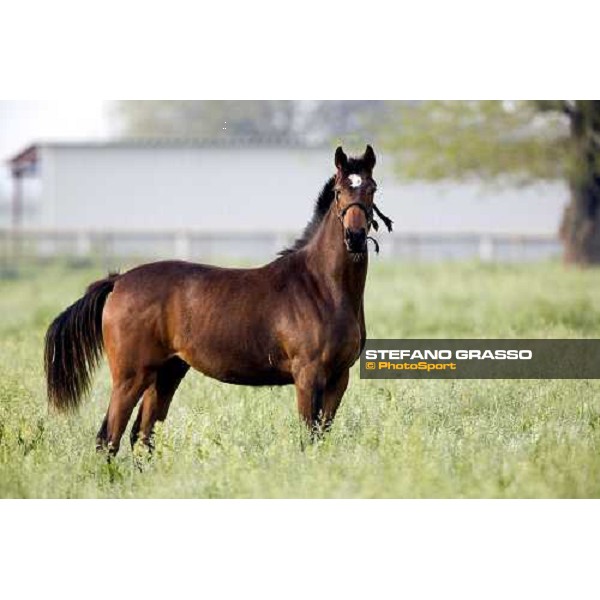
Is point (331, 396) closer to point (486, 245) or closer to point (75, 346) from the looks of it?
point (75, 346)

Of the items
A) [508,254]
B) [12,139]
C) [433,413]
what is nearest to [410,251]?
[508,254]

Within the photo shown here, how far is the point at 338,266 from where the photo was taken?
5914 mm

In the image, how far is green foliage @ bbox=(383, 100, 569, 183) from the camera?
8242mm

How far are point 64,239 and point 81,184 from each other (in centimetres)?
58

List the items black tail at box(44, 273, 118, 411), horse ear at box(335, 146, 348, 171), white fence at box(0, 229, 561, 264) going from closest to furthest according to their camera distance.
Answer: horse ear at box(335, 146, 348, 171) → black tail at box(44, 273, 118, 411) → white fence at box(0, 229, 561, 264)

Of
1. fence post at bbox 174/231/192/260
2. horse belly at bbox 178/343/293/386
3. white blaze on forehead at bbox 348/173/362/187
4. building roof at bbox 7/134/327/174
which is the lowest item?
horse belly at bbox 178/343/293/386

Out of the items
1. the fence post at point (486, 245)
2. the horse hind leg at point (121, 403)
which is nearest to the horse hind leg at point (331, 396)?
the horse hind leg at point (121, 403)

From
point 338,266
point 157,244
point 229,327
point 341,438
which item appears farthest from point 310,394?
point 157,244

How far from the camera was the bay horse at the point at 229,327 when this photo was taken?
582 centimetres

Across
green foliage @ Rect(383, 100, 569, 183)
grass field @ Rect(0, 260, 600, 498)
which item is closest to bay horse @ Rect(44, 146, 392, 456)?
grass field @ Rect(0, 260, 600, 498)

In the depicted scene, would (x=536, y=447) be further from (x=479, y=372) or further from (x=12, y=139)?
(x=12, y=139)

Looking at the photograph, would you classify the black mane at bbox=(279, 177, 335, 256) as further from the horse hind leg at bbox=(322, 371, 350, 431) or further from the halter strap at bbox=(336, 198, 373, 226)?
the horse hind leg at bbox=(322, 371, 350, 431)

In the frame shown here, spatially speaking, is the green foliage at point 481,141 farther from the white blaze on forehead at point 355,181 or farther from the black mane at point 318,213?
the white blaze on forehead at point 355,181

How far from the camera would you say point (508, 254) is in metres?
8.81
